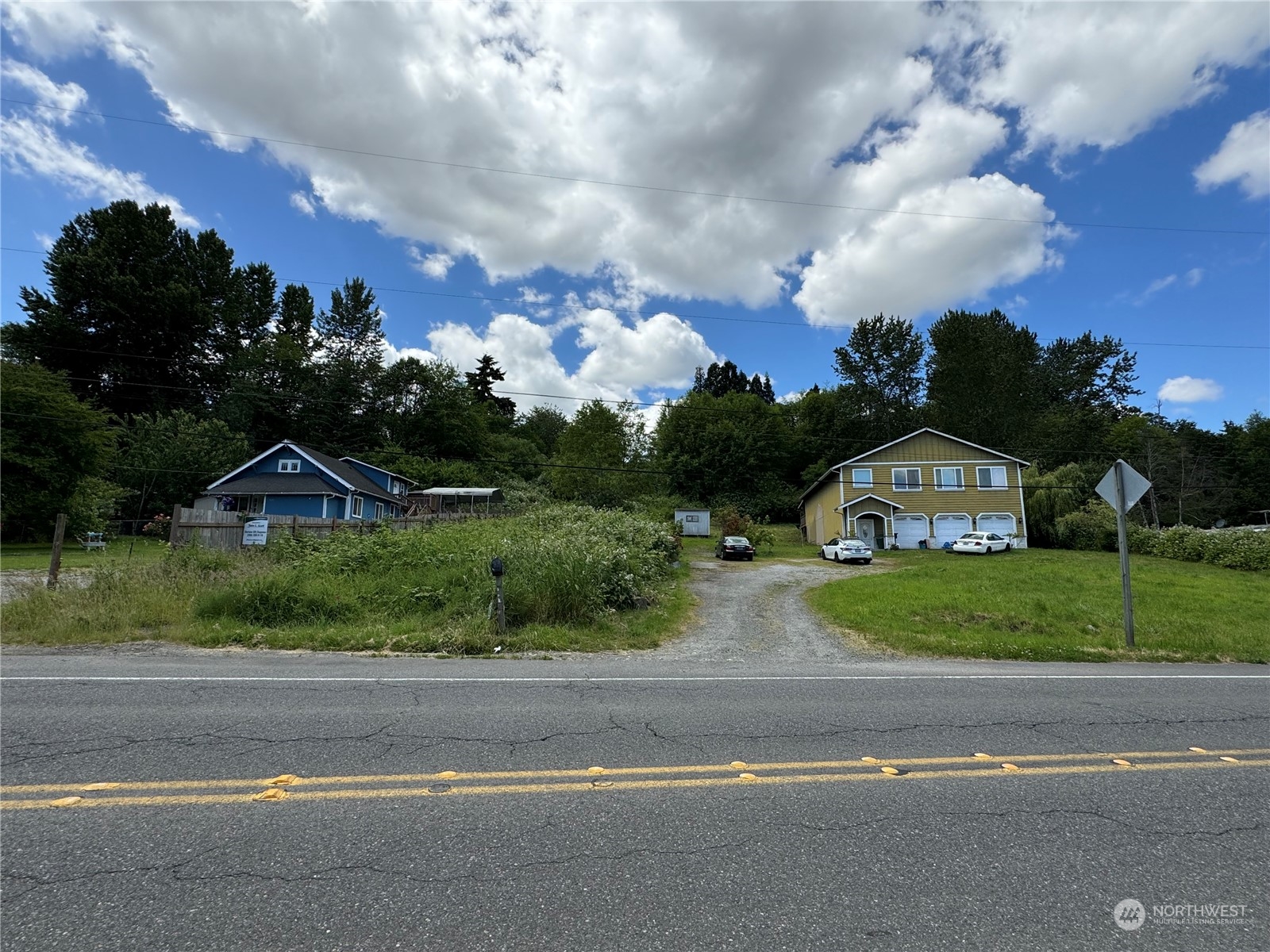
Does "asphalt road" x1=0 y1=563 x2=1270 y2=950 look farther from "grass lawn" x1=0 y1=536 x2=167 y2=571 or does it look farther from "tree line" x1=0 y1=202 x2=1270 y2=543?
"tree line" x1=0 y1=202 x2=1270 y2=543

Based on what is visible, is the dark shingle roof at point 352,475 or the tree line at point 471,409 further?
the tree line at point 471,409

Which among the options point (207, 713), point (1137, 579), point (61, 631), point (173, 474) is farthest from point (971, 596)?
point (173, 474)

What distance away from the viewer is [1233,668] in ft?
30.2

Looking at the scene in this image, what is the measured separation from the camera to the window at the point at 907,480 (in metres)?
38.4

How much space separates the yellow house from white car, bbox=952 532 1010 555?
371cm

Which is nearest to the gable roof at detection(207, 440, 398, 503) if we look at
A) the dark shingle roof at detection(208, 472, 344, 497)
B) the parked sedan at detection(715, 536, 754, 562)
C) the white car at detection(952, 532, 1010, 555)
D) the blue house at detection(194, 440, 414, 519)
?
the blue house at detection(194, 440, 414, 519)

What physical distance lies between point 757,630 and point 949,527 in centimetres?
3082

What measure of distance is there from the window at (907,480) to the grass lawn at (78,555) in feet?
123

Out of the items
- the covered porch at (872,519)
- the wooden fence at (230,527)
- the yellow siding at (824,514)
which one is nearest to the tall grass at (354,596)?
the wooden fence at (230,527)

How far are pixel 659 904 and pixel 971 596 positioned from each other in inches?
579

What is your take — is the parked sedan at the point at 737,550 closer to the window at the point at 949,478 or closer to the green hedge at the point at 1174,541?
the window at the point at 949,478

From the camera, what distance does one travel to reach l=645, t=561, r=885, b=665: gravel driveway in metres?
9.73

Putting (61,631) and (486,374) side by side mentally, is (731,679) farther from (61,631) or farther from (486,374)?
(486,374)

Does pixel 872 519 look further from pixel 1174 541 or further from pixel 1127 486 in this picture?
pixel 1127 486
